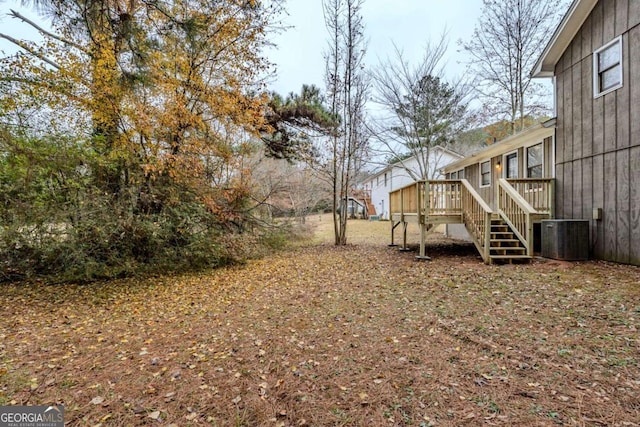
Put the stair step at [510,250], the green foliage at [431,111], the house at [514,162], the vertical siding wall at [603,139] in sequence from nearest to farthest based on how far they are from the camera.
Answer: the vertical siding wall at [603,139] → the stair step at [510,250] → the house at [514,162] → the green foliage at [431,111]

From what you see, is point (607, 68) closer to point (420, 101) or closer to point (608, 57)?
point (608, 57)

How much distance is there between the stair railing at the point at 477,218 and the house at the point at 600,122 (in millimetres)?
2296

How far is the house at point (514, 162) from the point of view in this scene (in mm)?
8570

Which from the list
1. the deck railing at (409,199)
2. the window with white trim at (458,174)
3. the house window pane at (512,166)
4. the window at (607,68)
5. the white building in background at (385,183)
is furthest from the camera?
the white building in background at (385,183)

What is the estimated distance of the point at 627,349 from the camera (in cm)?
301

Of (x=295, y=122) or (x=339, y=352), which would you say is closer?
(x=339, y=352)

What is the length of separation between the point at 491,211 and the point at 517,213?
79cm

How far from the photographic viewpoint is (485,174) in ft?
39.0

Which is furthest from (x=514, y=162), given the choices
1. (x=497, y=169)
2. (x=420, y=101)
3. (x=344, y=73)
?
(x=420, y=101)

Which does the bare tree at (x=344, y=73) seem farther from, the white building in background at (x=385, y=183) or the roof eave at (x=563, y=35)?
the white building in background at (x=385, y=183)

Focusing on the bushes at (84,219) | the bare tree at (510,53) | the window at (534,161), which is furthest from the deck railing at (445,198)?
the bare tree at (510,53)

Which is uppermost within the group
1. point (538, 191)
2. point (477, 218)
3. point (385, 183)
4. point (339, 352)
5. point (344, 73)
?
point (344, 73)

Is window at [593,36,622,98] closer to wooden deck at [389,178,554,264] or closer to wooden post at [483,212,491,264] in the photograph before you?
wooden deck at [389,178,554,264]

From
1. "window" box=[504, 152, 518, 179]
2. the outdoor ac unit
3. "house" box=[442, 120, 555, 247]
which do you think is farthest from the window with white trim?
the outdoor ac unit
